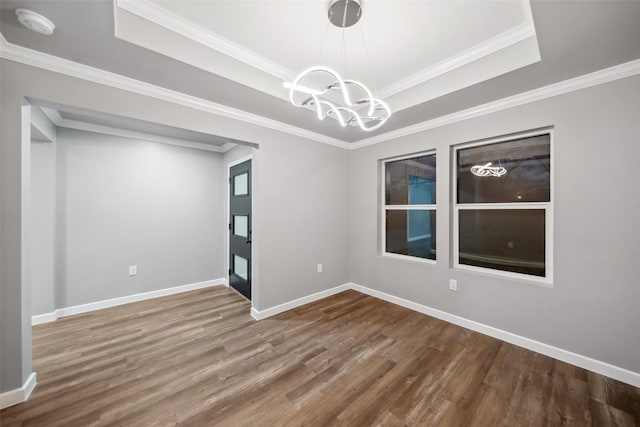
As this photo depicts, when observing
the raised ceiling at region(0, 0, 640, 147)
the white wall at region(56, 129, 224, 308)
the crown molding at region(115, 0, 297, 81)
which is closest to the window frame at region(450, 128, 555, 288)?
the raised ceiling at region(0, 0, 640, 147)

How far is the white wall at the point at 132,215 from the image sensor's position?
10.2 ft

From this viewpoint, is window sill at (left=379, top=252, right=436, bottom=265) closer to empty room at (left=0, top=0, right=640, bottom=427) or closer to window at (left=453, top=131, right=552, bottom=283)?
empty room at (left=0, top=0, right=640, bottom=427)

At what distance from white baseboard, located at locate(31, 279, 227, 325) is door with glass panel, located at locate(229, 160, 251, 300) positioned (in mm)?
561

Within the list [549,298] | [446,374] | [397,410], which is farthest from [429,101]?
[397,410]

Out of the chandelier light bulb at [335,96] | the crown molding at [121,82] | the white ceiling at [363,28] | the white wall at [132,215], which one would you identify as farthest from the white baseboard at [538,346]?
the white wall at [132,215]

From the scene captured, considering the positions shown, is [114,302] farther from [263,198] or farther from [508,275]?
[508,275]

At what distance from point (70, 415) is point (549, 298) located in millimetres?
3955

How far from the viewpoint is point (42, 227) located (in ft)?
9.25

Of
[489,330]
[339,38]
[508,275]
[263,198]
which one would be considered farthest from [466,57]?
[489,330]

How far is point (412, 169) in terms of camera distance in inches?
135

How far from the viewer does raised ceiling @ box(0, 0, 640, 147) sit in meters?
1.48

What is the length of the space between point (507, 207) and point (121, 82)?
3.95 metres

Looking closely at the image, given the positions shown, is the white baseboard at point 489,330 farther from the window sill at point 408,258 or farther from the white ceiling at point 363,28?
the white ceiling at point 363,28

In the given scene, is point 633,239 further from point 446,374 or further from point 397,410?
point 397,410
